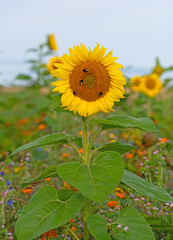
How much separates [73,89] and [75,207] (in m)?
0.66

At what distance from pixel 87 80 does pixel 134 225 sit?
840 mm

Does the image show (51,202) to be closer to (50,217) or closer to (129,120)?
(50,217)

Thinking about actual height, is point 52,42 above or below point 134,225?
above

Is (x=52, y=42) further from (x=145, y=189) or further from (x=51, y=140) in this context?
(x=145, y=189)

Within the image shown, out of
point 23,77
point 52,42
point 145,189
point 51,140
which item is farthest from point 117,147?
point 52,42

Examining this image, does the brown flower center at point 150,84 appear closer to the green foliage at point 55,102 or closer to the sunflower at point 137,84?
the sunflower at point 137,84

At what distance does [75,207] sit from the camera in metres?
1.85

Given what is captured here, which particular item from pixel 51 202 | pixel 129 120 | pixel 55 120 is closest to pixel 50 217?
pixel 51 202

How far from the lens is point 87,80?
1.96m

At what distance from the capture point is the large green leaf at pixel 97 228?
1.77 m

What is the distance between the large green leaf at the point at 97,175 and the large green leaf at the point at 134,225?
0.31m

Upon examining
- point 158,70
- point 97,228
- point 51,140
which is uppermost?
point 158,70

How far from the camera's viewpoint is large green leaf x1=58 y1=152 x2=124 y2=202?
1.65 m

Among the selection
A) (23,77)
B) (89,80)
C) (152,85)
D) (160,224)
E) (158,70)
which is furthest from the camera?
(158,70)
